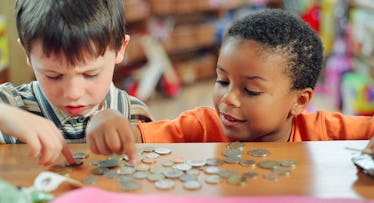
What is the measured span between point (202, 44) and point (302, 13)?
84cm

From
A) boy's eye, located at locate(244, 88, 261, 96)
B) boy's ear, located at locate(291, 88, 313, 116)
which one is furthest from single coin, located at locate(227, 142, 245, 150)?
boy's ear, located at locate(291, 88, 313, 116)

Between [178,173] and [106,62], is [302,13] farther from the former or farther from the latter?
[178,173]

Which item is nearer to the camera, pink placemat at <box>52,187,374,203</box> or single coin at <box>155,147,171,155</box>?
pink placemat at <box>52,187,374,203</box>

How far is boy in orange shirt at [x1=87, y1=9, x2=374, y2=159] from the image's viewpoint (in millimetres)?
1028

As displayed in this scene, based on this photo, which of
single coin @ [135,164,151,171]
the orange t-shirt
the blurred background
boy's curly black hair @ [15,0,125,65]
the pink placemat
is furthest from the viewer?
the blurred background

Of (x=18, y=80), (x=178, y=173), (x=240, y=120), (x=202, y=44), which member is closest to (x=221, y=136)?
(x=240, y=120)

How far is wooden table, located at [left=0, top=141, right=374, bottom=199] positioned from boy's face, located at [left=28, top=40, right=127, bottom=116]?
0.56 feet

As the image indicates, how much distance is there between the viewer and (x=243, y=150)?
2.65 feet

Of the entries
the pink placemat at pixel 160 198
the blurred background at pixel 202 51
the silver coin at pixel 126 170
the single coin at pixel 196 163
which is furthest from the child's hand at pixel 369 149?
the blurred background at pixel 202 51

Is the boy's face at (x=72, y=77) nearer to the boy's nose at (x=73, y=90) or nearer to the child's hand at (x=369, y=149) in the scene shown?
the boy's nose at (x=73, y=90)

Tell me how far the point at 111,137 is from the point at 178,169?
0.39 ft

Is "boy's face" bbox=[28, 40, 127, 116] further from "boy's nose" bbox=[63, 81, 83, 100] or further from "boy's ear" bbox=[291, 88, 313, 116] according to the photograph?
"boy's ear" bbox=[291, 88, 313, 116]

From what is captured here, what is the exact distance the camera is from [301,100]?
3.71 feet

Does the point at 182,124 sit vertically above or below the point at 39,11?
below
